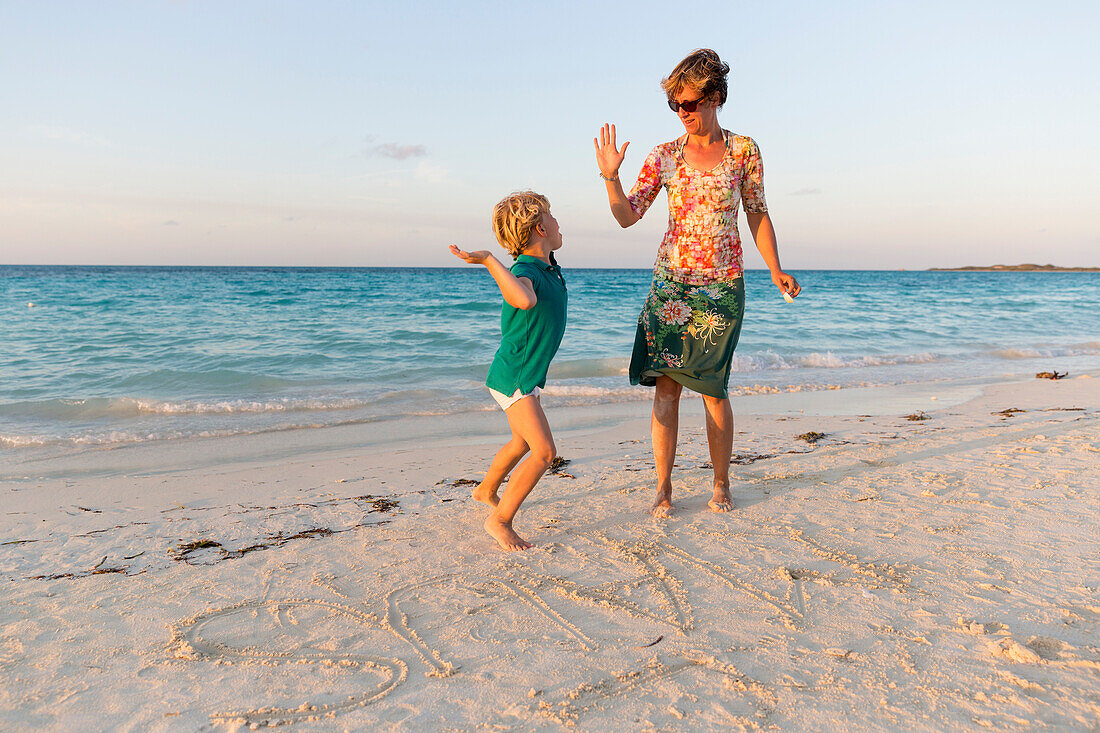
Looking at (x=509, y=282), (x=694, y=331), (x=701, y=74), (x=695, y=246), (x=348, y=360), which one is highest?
(x=701, y=74)

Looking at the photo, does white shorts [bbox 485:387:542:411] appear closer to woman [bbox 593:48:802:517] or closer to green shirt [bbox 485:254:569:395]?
green shirt [bbox 485:254:569:395]

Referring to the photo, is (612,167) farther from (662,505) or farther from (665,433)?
(662,505)

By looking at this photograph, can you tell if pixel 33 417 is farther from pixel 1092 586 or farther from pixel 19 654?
pixel 1092 586

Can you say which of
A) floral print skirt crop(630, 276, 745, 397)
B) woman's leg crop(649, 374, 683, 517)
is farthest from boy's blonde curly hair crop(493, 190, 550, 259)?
woman's leg crop(649, 374, 683, 517)

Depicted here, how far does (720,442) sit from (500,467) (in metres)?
1.15

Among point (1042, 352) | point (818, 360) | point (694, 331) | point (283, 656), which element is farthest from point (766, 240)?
point (1042, 352)

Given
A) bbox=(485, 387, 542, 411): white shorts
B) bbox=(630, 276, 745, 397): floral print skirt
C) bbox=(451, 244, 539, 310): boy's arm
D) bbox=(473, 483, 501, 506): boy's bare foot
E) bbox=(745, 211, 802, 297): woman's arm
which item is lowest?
bbox=(473, 483, 501, 506): boy's bare foot

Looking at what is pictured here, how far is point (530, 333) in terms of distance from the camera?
2912mm

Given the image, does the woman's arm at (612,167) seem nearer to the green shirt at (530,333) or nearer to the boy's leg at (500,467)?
the green shirt at (530,333)

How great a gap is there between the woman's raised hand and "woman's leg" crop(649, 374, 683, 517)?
1046 mm

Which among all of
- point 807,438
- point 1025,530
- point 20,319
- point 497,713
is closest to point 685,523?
point 1025,530

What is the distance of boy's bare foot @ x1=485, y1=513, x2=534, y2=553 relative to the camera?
303 cm

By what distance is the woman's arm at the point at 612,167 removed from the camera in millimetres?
3207

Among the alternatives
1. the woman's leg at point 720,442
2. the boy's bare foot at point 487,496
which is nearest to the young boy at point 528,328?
the boy's bare foot at point 487,496
